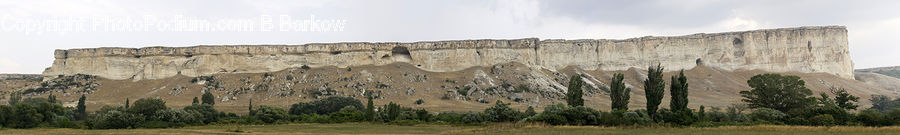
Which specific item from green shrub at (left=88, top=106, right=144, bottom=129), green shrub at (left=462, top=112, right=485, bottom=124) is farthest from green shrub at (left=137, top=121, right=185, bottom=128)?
green shrub at (left=462, top=112, right=485, bottom=124)

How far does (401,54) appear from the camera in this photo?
91125 mm

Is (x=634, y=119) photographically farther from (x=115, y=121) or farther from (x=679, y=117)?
(x=115, y=121)

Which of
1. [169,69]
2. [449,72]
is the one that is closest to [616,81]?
[449,72]

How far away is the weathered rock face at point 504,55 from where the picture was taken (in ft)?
288

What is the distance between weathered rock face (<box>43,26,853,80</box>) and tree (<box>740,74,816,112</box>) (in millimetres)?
45319

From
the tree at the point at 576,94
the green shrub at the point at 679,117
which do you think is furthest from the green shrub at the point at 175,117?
the green shrub at the point at 679,117

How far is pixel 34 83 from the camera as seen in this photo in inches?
3393

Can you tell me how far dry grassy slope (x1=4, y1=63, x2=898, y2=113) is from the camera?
72375 millimetres

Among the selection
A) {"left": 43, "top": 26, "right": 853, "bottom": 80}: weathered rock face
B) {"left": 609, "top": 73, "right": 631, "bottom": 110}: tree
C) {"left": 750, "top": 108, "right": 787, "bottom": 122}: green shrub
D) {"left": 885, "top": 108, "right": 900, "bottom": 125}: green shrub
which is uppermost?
{"left": 43, "top": 26, "right": 853, "bottom": 80}: weathered rock face

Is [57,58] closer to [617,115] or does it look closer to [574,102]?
[574,102]

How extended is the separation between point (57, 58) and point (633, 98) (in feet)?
278

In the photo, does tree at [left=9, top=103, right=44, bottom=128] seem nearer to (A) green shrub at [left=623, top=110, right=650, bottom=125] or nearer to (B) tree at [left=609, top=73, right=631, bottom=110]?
(A) green shrub at [left=623, top=110, right=650, bottom=125]

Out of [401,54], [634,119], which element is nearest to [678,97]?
[634,119]

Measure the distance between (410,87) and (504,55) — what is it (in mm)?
18725
